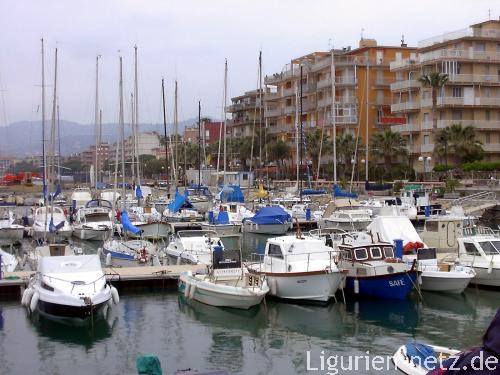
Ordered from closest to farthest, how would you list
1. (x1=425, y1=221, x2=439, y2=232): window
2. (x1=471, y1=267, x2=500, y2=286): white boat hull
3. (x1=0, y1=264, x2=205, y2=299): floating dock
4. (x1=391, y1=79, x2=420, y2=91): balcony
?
(x1=0, y1=264, x2=205, y2=299): floating dock, (x1=471, y1=267, x2=500, y2=286): white boat hull, (x1=425, y1=221, x2=439, y2=232): window, (x1=391, y1=79, x2=420, y2=91): balcony

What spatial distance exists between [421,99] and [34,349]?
68467 millimetres

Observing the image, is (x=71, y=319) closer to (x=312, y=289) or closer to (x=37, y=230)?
(x=312, y=289)

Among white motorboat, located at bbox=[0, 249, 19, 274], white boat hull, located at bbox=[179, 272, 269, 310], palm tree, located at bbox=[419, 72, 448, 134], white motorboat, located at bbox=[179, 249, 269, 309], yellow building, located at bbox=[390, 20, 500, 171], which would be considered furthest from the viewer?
yellow building, located at bbox=[390, 20, 500, 171]

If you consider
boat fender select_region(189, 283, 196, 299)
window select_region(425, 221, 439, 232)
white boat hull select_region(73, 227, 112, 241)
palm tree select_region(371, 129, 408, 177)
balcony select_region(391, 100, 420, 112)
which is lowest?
boat fender select_region(189, 283, 196, 299)

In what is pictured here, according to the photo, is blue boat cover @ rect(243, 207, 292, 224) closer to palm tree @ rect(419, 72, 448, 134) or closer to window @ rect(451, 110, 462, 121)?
palm tree @ rect(419, 72, 448, 134)

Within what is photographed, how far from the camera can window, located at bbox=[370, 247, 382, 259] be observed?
→ 87.4 ft

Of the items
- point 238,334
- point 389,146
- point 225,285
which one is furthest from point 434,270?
point 389,146

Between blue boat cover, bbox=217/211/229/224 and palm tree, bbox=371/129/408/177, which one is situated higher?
palm tree, bbox=371/129/408/177

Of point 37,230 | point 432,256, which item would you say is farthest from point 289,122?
point 432,256

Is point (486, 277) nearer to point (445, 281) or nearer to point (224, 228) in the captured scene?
point (445, 281)

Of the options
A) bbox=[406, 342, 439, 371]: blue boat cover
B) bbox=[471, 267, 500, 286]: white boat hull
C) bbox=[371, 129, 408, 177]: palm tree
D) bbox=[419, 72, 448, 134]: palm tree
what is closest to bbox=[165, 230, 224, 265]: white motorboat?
bbox=[471, 267, 500, 286]: white boat hull

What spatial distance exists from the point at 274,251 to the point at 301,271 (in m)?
1.81

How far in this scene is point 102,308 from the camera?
23.1m

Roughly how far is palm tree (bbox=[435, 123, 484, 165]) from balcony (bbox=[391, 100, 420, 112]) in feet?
28.1
